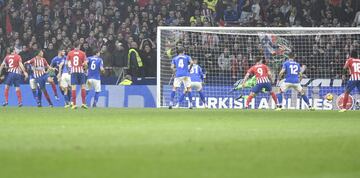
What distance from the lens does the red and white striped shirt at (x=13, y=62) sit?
27.6 metres

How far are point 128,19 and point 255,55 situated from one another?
5575 millimetres

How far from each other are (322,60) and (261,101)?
264 centimetres

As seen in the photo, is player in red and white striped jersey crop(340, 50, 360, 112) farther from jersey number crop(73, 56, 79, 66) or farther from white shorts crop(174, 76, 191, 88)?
jersey number crop(73, 56, 79, 66)

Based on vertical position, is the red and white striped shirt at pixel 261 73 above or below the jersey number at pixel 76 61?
below

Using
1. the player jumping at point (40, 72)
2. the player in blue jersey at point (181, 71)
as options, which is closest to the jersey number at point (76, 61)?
the player jumping at point (40, 72)

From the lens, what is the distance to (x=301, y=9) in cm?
3150

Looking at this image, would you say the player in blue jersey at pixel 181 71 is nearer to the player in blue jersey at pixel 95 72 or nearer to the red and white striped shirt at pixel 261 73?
the red and white striped shirt at pixel 261 73

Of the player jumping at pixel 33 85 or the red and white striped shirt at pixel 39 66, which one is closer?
the red and white striped shirt at pixel 39 66

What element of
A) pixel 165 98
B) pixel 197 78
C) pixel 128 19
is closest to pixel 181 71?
pixel 197 78

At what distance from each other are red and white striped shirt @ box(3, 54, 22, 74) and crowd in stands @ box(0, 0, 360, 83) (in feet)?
8.61

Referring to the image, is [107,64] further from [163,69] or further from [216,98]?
[216,98]

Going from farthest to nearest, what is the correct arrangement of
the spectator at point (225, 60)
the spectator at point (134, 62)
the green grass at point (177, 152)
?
the spectator at point (134, 62)
the spectator at point (225, 60)
the green grass at point (177, 152)

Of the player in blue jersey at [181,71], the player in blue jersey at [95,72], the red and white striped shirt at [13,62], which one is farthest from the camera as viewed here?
the red and white striped shirt at [13,62]

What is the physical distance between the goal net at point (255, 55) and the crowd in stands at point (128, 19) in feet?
1.52
